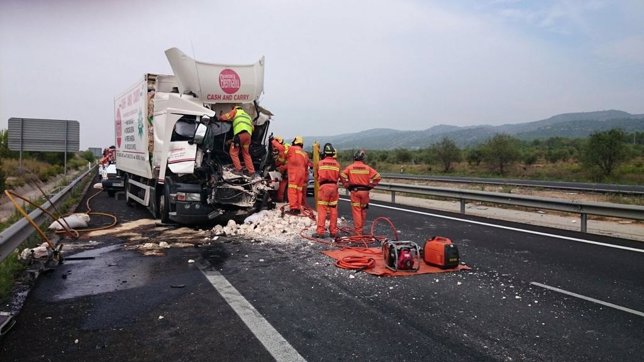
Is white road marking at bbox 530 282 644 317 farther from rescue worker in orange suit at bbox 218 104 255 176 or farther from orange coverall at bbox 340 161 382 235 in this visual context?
rescue worker in orange suit at bbox 218 104 255 176

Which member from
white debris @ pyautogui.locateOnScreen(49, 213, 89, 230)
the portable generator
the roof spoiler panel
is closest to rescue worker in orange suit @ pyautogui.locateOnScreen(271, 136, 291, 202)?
the roof spoiler panel

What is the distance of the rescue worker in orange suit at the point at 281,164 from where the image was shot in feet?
35.3

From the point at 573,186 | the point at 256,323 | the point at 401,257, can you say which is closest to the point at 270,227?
the point at 401,257

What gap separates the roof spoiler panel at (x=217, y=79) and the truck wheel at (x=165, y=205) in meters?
2.10

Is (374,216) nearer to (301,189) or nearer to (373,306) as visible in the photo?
(301,189)

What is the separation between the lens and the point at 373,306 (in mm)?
4938

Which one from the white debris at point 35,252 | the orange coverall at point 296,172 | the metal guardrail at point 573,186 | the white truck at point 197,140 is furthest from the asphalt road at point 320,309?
the metal guardrail at point 573,186

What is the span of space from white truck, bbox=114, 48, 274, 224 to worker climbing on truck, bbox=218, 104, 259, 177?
18 centimetres

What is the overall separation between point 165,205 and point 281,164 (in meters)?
2.75

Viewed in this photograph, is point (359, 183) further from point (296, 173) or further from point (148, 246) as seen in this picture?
point (148, 246)

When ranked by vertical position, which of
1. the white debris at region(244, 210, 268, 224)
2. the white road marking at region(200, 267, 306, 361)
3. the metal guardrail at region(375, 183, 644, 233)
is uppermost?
the metal guardrail at region(375, 183, 644, 233)

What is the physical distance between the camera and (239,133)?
9852mm

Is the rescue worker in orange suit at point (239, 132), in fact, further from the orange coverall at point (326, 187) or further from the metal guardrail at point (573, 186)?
the metal guardrail at point (573, 186)

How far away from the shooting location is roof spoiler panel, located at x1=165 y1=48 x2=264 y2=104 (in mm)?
9938
